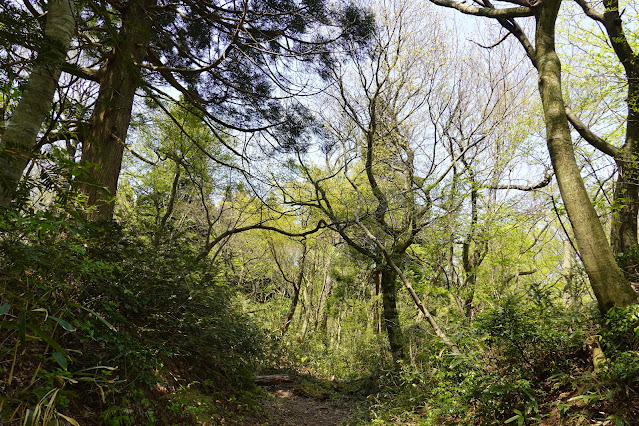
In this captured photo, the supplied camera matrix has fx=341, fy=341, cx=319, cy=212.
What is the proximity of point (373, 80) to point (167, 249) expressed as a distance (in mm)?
5083

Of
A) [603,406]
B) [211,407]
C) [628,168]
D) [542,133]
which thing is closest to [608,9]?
[628,168]

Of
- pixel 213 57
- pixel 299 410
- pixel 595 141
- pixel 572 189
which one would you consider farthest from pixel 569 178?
pixel 299 410

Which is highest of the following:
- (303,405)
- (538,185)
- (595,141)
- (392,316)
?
(538,185)

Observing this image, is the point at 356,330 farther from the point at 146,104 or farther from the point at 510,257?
the point at 146,104

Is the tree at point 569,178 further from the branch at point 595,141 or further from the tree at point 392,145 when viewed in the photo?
the tree at point 392,145

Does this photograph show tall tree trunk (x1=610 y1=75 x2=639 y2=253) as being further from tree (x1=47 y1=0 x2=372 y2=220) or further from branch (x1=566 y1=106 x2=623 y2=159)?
tree (x1=47 y1=0 x2=372 y2=220)

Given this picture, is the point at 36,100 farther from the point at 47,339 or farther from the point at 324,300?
the point at 324,300

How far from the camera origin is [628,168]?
3.93m

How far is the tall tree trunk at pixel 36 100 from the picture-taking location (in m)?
1.23

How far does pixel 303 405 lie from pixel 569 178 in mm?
6279

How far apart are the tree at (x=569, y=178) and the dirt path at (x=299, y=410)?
401 centimetres

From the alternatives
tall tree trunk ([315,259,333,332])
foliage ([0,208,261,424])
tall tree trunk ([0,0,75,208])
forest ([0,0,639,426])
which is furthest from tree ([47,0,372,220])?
tall tree trunk ([315,259,333,332])

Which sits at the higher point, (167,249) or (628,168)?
(628,168)

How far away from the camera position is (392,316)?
7.57 m
